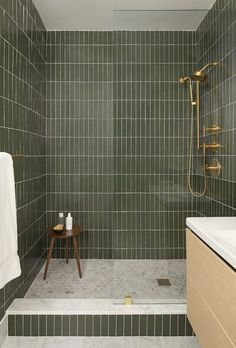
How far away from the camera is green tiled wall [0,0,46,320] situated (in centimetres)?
202

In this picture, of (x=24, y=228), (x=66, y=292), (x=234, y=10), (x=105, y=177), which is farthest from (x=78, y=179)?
(x=234, y=10)

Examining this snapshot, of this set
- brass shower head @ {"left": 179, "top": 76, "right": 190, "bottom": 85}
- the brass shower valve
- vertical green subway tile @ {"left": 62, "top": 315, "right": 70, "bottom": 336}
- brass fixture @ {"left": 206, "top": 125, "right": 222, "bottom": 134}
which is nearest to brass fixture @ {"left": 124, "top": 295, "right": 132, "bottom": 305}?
vertical green subway tile @ {"left": 62, "top": 315, "right": 70, "bottom": 336}

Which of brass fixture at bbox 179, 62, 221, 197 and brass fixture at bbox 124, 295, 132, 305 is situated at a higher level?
brass fixture at bbox 179, 62, 221, 197

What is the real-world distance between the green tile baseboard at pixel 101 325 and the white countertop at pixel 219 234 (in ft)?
2.52

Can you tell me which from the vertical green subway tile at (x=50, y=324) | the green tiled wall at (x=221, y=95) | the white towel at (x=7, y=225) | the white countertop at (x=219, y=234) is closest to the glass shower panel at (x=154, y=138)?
the green tiled wall at (x=221, y=95)

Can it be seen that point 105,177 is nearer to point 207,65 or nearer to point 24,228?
point 24,228

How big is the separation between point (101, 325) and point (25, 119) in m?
1.68

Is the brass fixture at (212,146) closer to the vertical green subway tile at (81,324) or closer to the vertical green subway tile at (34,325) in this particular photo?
the vertical green subway tile at (81,324)

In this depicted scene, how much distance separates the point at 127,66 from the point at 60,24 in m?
1.15

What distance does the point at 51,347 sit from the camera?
1899 millimetres

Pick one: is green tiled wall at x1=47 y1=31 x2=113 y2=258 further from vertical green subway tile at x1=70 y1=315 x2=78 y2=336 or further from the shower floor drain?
vertical green subway tile at x1=70 y1=315 x2=78 y2=336

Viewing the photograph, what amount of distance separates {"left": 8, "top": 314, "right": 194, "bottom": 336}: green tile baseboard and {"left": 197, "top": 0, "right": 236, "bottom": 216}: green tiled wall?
33.9 inches

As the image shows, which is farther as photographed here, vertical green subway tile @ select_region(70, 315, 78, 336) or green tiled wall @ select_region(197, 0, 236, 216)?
green tiled wall @ select_region(197, 0, 236, 216)

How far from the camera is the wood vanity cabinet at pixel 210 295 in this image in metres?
1.14
